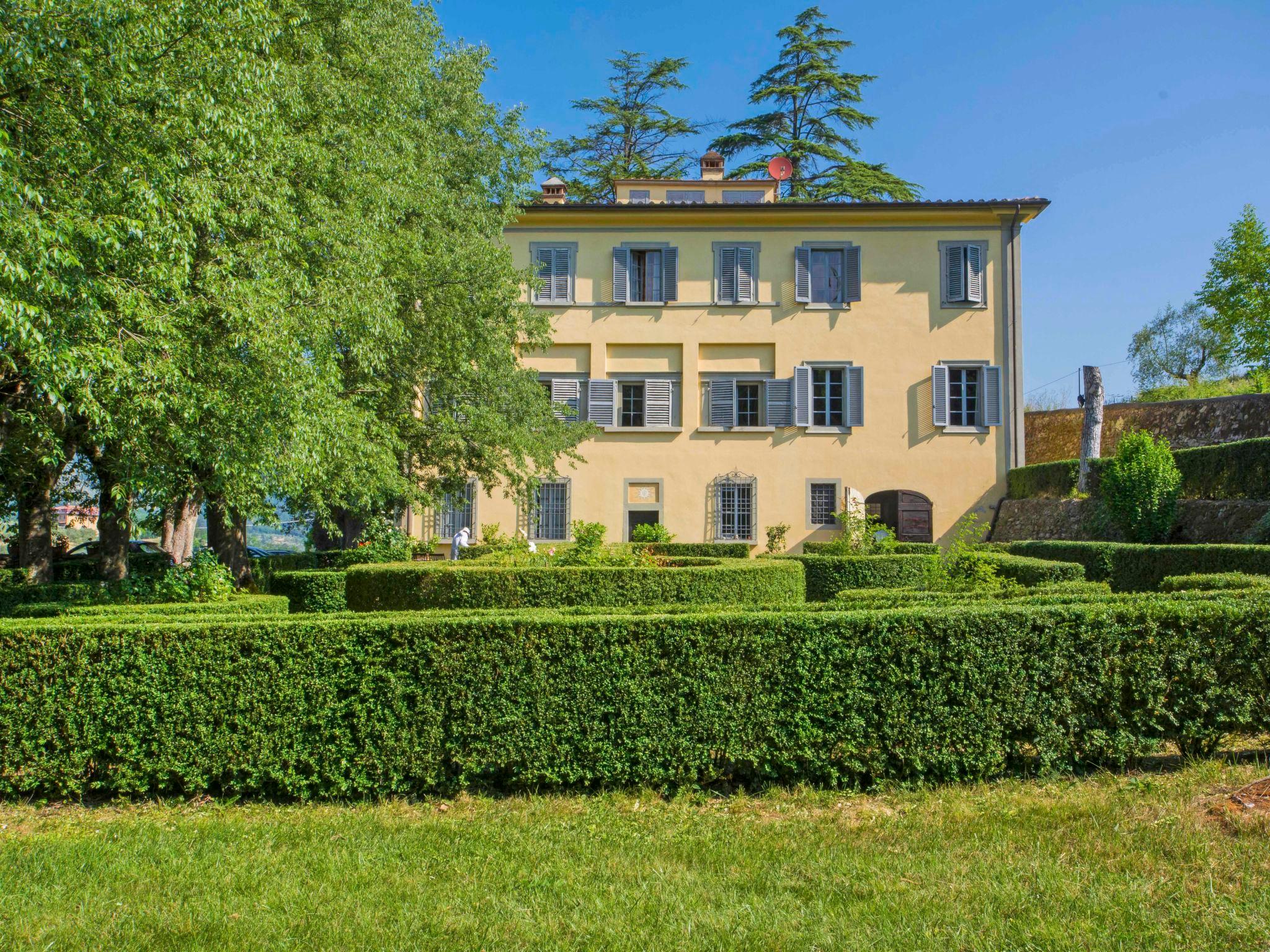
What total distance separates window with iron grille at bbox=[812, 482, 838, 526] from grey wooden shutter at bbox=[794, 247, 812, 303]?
5.14 m

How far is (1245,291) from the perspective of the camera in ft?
110

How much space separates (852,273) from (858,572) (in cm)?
1193

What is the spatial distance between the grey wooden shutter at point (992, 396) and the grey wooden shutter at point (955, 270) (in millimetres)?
2201

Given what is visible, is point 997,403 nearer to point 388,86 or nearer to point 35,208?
point 388,86

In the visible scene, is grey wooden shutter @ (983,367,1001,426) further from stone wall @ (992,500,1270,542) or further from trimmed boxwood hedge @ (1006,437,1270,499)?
trimmed boxwood hedge @ (1006,437,1270,499)

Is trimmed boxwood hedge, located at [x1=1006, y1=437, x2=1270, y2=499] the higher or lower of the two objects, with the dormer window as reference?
lower

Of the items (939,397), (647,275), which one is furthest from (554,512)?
(939,397)

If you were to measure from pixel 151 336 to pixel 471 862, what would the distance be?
6.05 meters

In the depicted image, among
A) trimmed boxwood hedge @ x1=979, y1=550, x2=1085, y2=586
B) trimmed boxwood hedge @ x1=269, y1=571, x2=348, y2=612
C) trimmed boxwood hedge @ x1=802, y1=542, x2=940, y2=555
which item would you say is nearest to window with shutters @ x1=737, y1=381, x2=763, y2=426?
trimmed boxwood hedge @ x1=802, y1=542, x2=940, y2=555

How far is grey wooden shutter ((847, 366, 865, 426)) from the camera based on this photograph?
2419cm

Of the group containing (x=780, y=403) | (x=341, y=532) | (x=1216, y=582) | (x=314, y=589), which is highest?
(x=780, y=403)

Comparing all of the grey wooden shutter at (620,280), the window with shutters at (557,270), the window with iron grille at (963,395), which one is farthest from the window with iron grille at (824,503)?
the window with shutters at (557,270)

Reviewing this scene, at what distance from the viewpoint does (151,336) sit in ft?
26.2

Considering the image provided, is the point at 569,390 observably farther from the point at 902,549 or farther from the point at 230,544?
the point at 230,544
